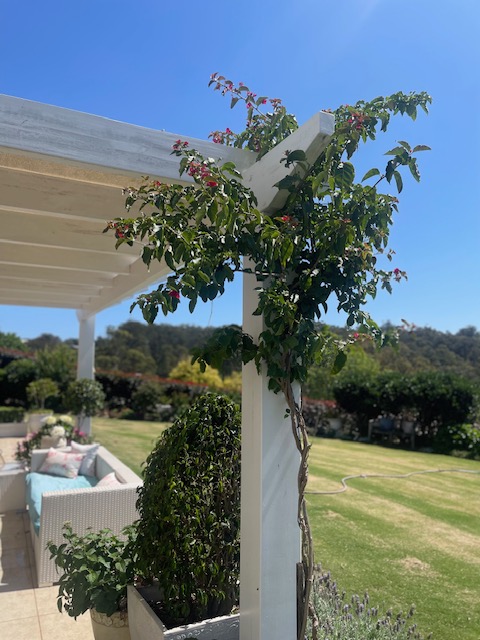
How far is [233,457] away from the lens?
102 inches

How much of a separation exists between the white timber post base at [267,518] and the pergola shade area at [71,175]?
0.99 meters

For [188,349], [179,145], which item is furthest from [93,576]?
[188,349]

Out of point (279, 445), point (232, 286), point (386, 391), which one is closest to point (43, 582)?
point (279, 445)

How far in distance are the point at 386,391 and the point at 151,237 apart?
13358 mm

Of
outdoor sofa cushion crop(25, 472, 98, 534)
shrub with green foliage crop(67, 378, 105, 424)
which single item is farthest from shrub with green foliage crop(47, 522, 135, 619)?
shrub with green foliage crop(67, 378, 105, 424)

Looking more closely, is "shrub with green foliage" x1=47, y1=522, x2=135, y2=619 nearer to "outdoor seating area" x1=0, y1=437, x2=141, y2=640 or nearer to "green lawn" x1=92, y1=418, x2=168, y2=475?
"outdoor seating area" x1=0, y1=437, x2=141, y2=640

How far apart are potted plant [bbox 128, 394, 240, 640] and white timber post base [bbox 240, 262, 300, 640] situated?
0.26m

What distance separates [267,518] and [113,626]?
46.5 inches

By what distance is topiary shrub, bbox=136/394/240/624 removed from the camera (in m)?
2.33

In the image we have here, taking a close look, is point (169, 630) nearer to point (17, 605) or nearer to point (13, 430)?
point (17, 605)

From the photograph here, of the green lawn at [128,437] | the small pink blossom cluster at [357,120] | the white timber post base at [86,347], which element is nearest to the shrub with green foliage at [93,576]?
the small pink blossom cluster at [357,120]

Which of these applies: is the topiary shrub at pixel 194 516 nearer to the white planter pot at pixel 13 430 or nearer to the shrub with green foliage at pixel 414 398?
the white planter pot at pixel 13 430

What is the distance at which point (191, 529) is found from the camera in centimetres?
235

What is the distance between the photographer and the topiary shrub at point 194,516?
2326 millimetres
